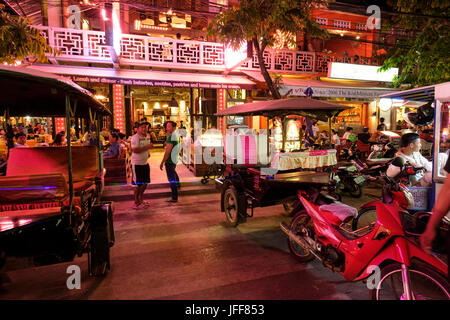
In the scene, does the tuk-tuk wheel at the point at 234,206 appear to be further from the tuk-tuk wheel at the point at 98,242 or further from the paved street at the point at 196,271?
the tuk-tuk wheel at the point at 98,242

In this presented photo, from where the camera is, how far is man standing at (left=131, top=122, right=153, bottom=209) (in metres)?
6.95

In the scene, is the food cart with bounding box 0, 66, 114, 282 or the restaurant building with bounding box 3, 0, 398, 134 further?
the restaurant building with bounding box 3, 0, 398, 134

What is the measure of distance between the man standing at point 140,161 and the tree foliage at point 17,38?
2.89m

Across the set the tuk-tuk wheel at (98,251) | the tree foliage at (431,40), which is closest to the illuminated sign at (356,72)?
the tree foliage at (431,40)

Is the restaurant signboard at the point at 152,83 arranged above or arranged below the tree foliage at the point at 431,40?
below

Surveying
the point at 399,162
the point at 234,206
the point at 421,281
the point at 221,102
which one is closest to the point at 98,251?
the point at 234,206

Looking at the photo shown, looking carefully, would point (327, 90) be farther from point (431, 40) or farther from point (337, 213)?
point (337, 213)

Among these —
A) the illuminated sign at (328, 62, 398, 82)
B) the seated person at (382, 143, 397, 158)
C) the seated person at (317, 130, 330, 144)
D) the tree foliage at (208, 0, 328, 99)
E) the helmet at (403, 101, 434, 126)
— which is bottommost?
the seated person at (382, 143, 397, 158)

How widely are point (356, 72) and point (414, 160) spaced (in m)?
9.74

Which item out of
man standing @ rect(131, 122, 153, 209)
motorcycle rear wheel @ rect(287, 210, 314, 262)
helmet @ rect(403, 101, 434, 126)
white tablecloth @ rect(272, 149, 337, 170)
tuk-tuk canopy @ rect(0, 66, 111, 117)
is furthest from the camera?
man standing @ rect(131, 122, 153, 209)

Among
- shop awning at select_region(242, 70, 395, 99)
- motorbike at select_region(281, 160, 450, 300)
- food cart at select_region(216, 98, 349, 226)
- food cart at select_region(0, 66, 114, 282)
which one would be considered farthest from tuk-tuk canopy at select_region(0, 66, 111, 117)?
shop awning at select_region(242, 70, 395, 99)

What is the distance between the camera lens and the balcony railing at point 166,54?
10.2m

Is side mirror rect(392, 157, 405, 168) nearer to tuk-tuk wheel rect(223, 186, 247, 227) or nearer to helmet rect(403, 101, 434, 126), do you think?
helmet rect(403, 101, 434, 126)
